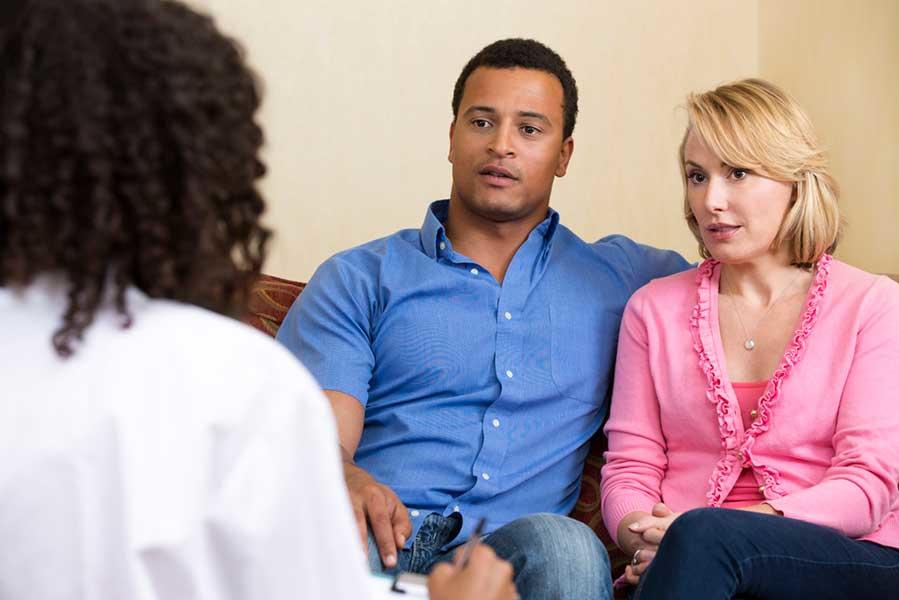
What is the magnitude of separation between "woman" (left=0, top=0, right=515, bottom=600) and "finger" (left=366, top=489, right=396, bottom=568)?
94 centimetres

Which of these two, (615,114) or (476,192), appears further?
(615,114)

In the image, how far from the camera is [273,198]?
2.87 meters

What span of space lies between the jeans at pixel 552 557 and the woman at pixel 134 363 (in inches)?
34.4

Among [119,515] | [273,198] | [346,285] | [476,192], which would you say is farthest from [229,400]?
[273,198]

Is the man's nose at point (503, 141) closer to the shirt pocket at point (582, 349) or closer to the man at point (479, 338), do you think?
the man at point (479, 338)

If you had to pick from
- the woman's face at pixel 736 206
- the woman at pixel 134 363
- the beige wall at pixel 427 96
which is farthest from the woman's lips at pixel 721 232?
the woman at pixel 134 363

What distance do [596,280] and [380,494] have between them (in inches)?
25.3

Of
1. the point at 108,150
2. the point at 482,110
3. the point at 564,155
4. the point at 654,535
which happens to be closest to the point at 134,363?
the point at 108,150

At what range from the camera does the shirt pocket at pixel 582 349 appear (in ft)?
7.03

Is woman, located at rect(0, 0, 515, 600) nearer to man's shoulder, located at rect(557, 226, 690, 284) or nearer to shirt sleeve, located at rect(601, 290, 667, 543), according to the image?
shirt sleeve, located at rect(601, 290, 667, 543)

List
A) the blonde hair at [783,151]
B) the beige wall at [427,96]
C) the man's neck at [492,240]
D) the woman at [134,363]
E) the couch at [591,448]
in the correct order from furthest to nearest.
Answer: the beige wall at [427,96], the man's neck at [492,240], the couch at [591,448], the blonde hair at [783,151], the woman at [134,363]

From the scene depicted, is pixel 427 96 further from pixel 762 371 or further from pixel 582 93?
pixel 762 371

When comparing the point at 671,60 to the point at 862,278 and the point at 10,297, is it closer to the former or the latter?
the point at 862,278

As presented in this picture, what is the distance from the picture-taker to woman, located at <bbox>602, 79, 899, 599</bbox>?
1788mm
